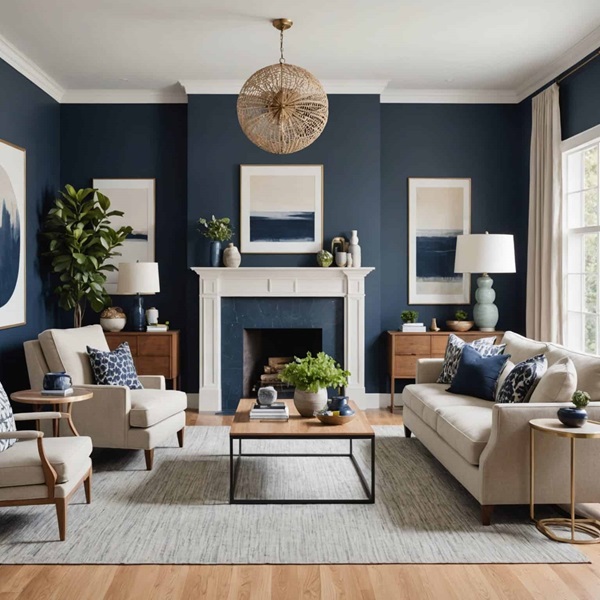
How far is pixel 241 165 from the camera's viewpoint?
21.5 ft

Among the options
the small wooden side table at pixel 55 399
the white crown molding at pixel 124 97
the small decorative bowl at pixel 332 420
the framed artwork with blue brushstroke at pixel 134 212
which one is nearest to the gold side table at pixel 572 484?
the small decorative bowl at pixel 332 420

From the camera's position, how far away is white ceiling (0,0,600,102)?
15.1 feet

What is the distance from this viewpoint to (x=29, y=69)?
229 inches

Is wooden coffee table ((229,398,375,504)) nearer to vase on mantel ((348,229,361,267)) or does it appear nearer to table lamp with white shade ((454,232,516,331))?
table lamp with white shade ((454,232,516,331))

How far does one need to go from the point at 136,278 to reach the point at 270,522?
3.07m

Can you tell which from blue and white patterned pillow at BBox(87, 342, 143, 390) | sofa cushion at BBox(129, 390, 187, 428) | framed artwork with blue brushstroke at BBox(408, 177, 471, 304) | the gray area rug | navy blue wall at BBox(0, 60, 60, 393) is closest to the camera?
the gray area rug

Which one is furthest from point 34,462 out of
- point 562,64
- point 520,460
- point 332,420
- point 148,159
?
point 562,64

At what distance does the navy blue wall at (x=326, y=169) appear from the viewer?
654 cm

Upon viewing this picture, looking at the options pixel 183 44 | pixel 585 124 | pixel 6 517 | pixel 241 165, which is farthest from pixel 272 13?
pixel 6 517

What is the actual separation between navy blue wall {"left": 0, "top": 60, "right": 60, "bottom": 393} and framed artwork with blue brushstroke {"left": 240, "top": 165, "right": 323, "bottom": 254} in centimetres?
190

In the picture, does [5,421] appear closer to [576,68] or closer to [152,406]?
[152,406]

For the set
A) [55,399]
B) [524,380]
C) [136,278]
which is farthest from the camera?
[136,278]

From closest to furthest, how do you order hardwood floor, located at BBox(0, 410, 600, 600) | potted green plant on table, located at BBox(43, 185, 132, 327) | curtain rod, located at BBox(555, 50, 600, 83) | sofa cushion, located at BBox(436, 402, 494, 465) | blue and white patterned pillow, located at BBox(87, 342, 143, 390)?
hardwood floor, located at BBox(0, 410, 600, 600) < sofa cushion, located at BBox(436, 402, 494, 465) < blue and white patterned pillow, located at BBox(87, 342, 143, 390) < curtain rod, located at BBox(555, 50, 600, 83) < potted green plant on table, located at BBox(43, 185, 132, 327)

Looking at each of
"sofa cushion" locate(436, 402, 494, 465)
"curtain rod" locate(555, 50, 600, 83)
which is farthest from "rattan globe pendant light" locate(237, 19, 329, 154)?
"curtain rod" locate(555, 50, 600, 83)
